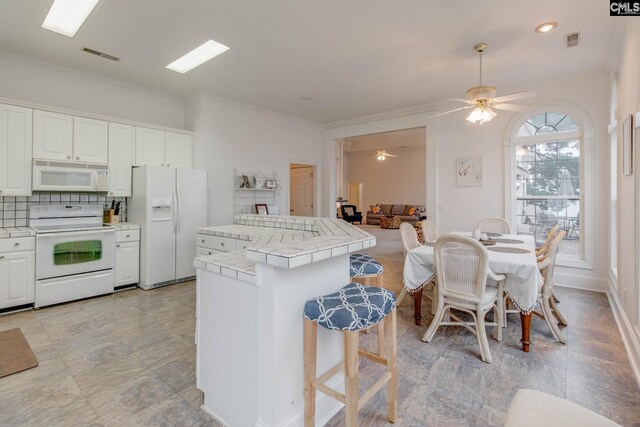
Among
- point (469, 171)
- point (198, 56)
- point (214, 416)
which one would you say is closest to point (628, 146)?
point (469, 171)

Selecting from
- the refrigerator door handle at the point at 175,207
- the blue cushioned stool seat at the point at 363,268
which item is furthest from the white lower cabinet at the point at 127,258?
the blue cushioned stool seat at the point at 363,268

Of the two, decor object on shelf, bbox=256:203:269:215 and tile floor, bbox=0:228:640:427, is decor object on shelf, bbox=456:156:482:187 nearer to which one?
tile floor, bbox=0:228:640:427

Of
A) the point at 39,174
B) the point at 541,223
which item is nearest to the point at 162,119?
the point at 39,174

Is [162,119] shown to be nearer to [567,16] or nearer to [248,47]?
[248,47]

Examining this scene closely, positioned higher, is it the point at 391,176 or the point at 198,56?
the point at 198,56

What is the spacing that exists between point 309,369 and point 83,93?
4.84m

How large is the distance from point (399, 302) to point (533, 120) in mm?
3492

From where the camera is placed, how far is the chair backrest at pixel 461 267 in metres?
2.51

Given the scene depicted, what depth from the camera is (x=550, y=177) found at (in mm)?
4727

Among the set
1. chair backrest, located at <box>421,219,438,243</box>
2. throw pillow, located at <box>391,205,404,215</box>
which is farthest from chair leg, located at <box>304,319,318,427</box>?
throw pillow, located at <box>391,205,404,215</box>

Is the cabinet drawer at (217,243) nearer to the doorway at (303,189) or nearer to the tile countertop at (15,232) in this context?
the tile countertop at (15,232)

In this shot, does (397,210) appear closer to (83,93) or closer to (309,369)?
(83,93)

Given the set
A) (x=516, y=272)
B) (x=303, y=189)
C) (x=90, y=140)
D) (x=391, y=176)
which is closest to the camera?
(x=516, y=272)

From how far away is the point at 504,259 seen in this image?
2736 mm
